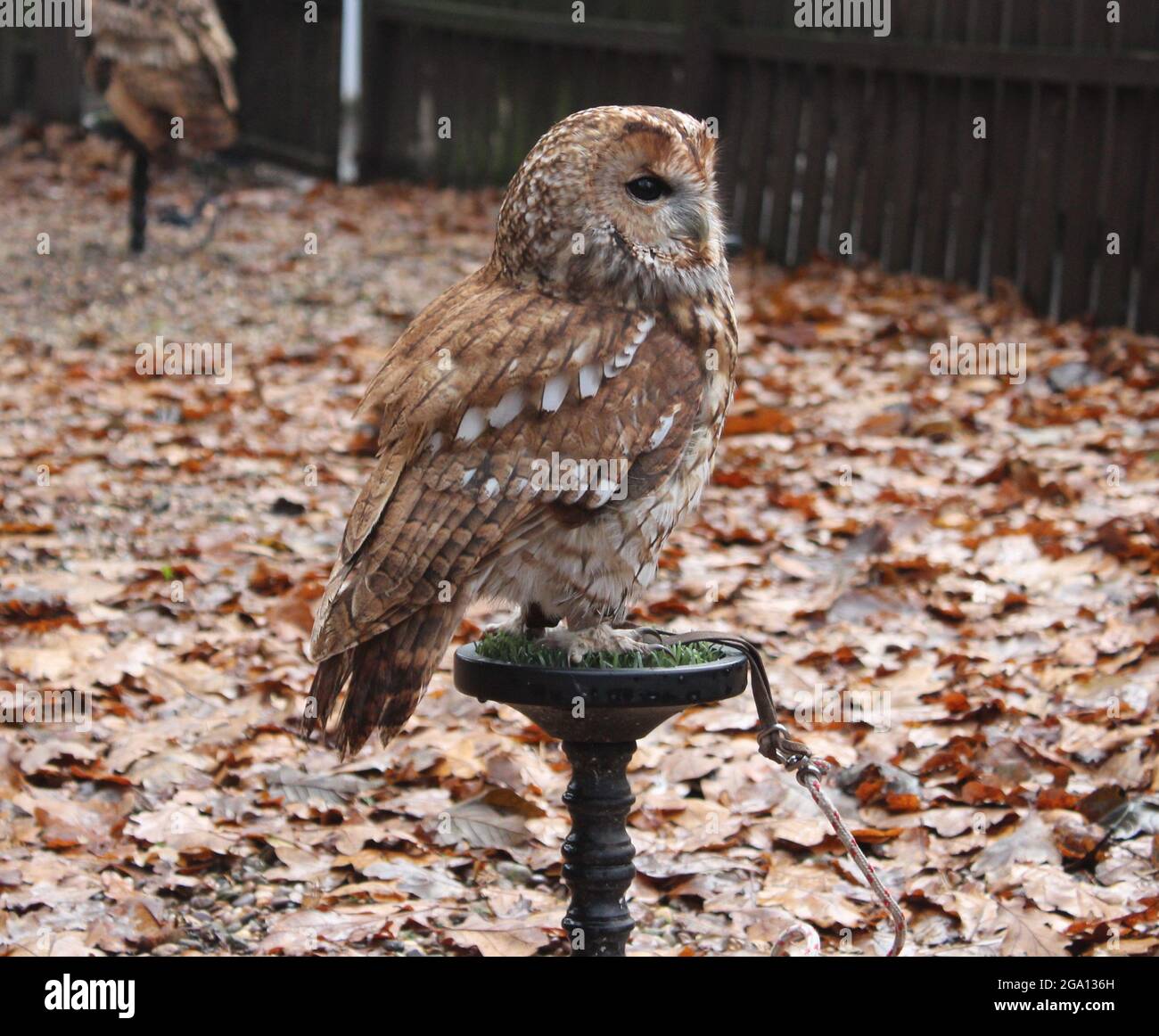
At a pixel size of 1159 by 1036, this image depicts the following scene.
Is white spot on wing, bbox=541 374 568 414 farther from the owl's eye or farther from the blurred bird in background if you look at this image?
the blurred bird in background

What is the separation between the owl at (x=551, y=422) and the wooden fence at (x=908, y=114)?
629 centimetres

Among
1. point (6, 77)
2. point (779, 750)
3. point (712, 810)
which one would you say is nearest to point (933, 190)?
point (712, 810)

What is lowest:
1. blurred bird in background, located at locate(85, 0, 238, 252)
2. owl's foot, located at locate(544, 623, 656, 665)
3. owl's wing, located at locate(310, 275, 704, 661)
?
owl's foot, located at locate(544, 623, 656, 665)

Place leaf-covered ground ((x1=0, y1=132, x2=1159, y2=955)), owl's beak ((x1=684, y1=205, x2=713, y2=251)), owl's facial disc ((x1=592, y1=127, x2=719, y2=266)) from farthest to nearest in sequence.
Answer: leaf-covered ground ((x1=0, y1=132, x2=1159, y2=955))
owl's beak ((x1=684, y1=205, x2=713, y2=251))
owl's facial disc ((x1=592, y1=127, x2=719, y2=266))

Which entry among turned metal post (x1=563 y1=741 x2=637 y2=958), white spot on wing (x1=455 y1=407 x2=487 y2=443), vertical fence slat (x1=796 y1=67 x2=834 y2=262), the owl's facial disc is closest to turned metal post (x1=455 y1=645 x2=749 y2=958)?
turned metal post (x1=563 y1=741 x2=637 y2=958)

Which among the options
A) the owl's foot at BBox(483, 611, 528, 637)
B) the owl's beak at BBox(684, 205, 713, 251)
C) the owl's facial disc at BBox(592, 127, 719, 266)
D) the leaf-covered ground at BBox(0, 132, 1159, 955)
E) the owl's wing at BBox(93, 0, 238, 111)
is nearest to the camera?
the owl's facial disc at BBox(592, 127, 719, 266)

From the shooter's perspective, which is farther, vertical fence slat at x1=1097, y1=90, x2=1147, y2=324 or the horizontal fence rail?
the horizontal fence rail

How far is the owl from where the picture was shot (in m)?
2.87

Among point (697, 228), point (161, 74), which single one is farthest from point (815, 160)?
point (697, 228)

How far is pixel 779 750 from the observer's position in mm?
3068

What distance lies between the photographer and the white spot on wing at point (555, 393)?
289cm

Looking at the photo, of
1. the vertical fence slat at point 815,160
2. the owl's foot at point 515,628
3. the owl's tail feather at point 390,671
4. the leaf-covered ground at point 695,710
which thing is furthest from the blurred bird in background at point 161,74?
the owl's tail feather at point 390,671

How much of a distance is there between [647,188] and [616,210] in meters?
0.08

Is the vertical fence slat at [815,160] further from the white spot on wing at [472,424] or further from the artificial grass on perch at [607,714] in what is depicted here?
the white spot on wing at [472,424]
